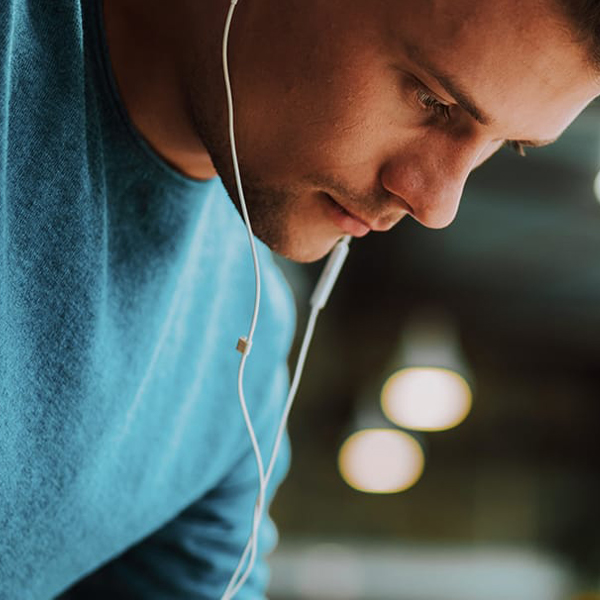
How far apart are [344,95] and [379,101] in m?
0.03

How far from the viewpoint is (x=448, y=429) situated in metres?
5.43

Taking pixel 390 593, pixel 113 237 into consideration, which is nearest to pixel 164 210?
pixel 113 237

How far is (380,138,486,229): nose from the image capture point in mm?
923

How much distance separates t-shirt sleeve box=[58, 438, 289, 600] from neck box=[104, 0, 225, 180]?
48 cm

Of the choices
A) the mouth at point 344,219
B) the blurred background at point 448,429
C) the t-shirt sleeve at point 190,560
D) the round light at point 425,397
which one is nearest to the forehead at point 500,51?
the mouth at point 344,219

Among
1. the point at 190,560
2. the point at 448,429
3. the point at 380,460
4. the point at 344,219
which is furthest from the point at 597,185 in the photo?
the point at 448,429

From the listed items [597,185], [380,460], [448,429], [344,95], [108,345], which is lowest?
[448,429]

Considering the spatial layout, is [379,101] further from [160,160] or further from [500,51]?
[160,160]

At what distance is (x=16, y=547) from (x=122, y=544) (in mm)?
200

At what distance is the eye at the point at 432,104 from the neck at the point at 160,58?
0.60 ft

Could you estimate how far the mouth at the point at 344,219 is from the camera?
3.21 feet

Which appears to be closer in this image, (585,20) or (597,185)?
(585,20)

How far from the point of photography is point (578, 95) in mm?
888

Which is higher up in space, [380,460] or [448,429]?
[380,460]
